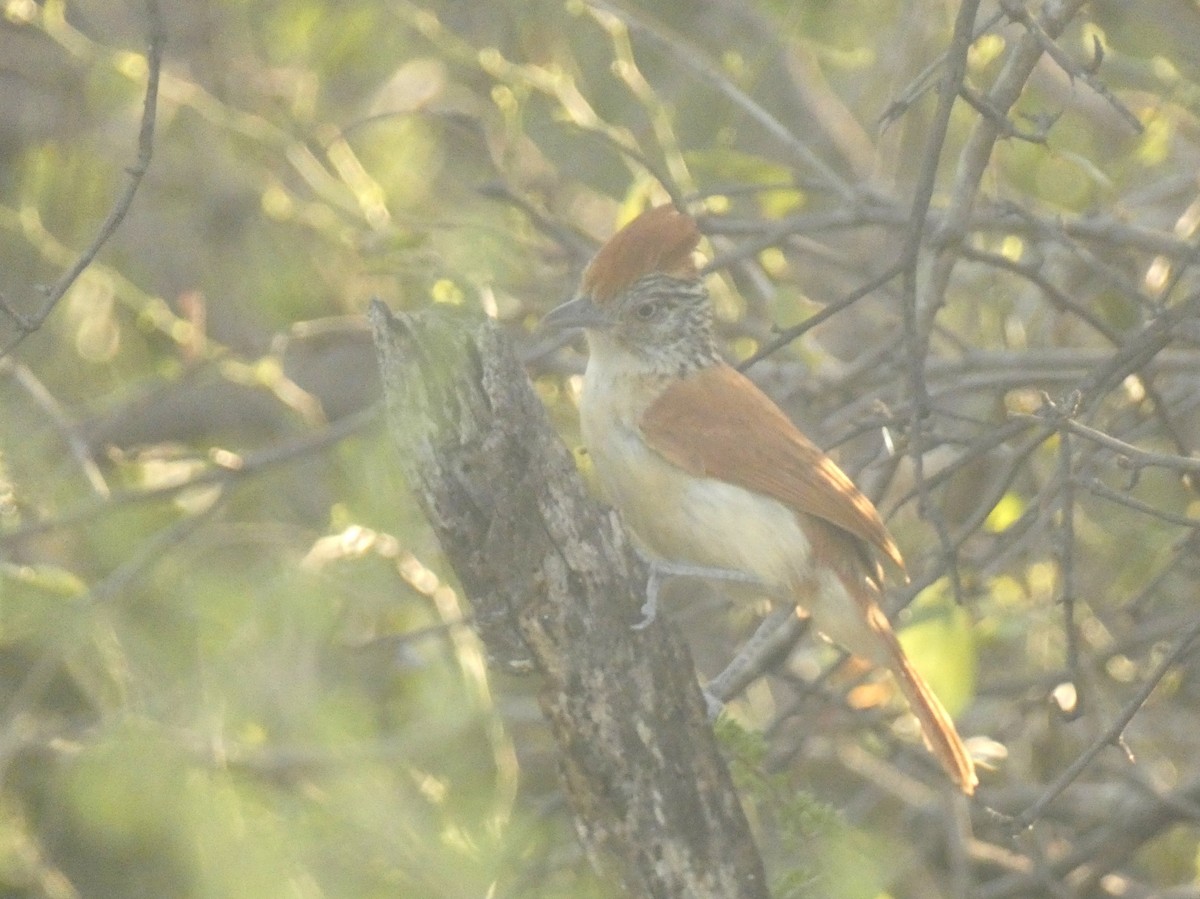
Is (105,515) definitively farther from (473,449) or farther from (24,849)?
(473,449)

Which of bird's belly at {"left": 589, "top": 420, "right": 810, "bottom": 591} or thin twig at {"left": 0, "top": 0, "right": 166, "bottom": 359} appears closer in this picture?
thin twig at {"left": 0, "top": 0, "right": 166, "bottom": 359}

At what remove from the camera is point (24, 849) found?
4867 mm

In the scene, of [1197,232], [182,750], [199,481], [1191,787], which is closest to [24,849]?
[182,750]

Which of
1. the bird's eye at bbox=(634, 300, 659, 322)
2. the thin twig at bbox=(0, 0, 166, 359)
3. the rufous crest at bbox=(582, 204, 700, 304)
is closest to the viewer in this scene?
the thin twig at bbox=(0, 0, 166, 359)

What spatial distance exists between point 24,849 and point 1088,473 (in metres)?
2.90

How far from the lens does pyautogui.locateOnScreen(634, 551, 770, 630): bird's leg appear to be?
3.84 meters

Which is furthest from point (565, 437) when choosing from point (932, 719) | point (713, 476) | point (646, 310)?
point (932, 719)

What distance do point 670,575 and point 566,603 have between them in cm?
89

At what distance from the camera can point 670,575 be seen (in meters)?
4.63

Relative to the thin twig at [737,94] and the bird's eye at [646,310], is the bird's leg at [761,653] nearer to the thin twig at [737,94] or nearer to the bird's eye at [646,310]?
the bird's eye at [646,310]

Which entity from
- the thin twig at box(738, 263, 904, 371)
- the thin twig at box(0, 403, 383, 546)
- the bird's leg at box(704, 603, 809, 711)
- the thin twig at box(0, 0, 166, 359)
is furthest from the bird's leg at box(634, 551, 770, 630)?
the thin twig at box(0, 0, 166, 359)

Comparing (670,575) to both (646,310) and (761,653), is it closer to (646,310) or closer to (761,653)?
(761,653)

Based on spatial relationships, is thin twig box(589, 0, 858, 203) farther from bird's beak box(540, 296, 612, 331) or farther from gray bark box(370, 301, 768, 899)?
gray bark box(370, 301, 768, 899)

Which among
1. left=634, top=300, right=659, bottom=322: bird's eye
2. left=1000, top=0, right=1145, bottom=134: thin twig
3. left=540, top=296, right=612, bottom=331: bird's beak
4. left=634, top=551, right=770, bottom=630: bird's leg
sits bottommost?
left=634, top=551, right=770, bottom=630: bird's leg
